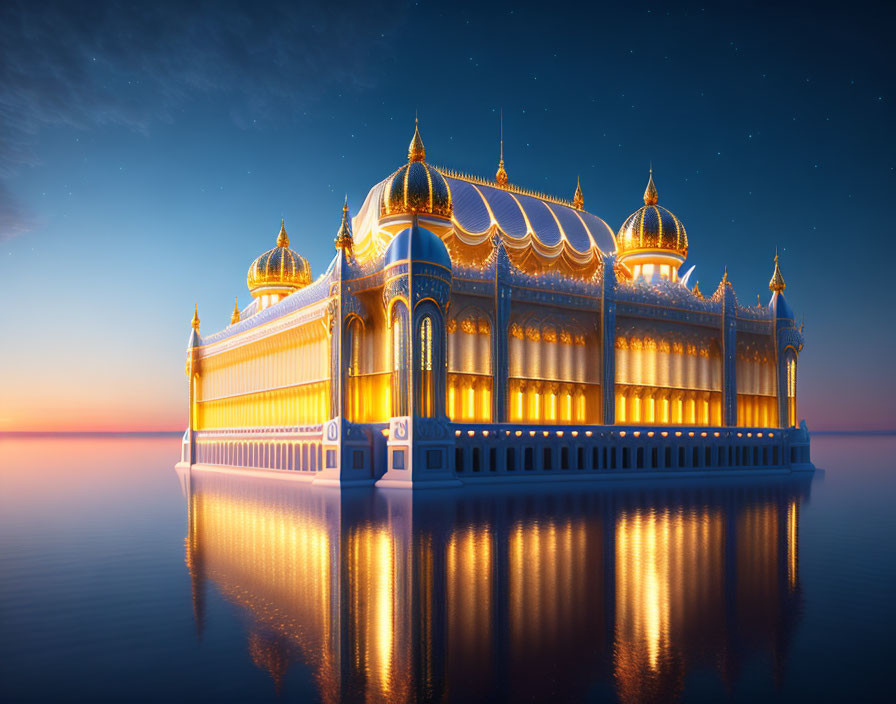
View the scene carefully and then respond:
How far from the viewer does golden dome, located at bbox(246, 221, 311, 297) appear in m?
62.5

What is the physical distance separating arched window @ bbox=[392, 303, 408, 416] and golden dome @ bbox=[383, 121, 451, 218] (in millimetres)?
8341

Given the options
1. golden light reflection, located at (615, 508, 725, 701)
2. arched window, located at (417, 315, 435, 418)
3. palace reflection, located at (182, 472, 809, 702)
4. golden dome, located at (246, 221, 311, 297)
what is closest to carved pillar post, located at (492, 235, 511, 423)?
arched window, located at (417, 315, 435, 418)

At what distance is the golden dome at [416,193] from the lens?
42.2m

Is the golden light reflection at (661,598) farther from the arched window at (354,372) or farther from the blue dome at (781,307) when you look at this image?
the blue dome at (781,307)

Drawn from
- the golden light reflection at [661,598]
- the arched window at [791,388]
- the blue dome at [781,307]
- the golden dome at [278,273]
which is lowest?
the golden light reflection at [661,598]

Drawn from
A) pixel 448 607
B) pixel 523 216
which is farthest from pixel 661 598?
pixel 523 216

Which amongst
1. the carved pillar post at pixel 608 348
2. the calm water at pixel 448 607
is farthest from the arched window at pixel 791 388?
the calm water at pixel 448 607

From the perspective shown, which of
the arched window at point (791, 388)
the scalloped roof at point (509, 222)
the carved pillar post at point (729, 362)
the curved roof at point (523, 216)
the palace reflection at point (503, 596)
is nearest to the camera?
the palace reflection at point (503, 596)

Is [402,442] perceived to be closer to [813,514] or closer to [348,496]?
[348,496]

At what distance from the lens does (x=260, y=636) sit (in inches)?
Answer: 391

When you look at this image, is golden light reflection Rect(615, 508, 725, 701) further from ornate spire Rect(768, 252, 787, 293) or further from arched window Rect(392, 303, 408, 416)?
ornate spire Rect(768, 252, 787, 293)

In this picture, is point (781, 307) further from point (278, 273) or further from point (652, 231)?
point (278, 273)

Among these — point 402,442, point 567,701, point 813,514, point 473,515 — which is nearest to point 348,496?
point 402,442

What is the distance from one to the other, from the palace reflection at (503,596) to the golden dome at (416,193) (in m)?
22.1
